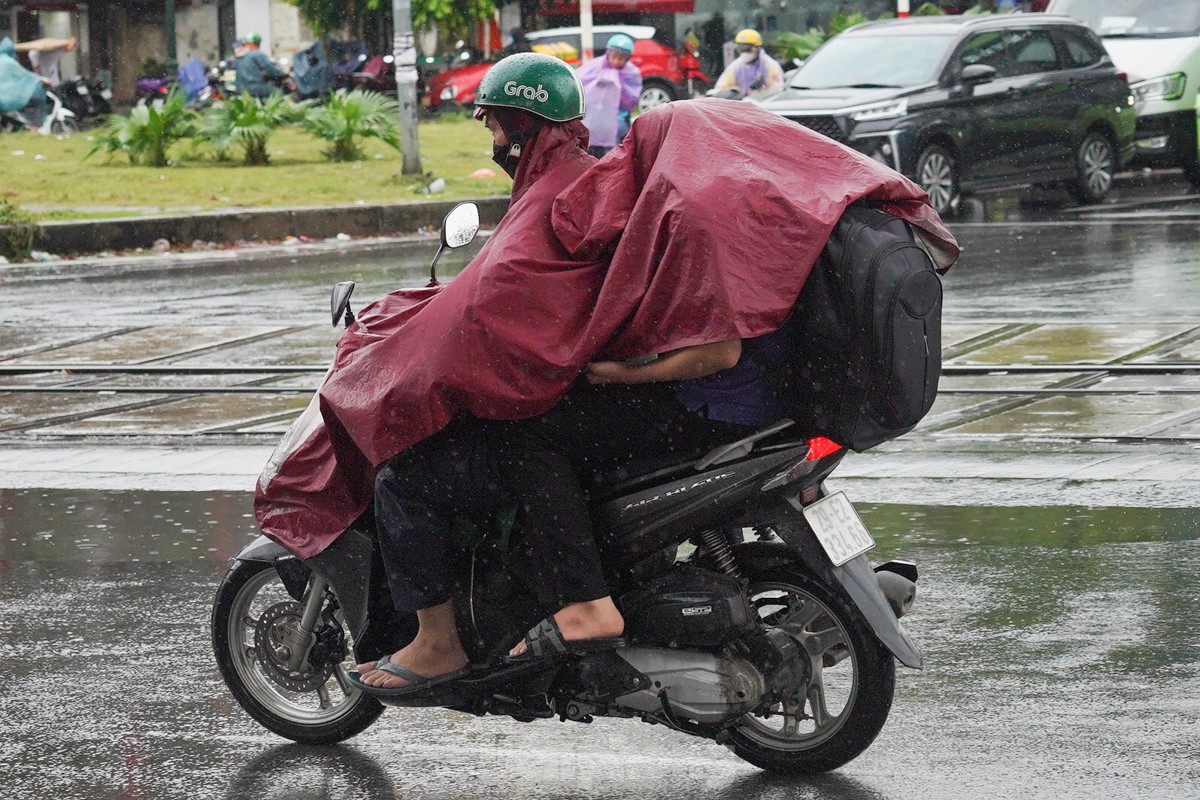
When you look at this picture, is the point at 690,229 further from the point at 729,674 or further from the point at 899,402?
the point at 729,674

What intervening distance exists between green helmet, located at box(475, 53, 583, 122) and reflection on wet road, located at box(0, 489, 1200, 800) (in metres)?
1.50

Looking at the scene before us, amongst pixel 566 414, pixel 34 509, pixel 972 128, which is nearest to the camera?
pixel 566 414

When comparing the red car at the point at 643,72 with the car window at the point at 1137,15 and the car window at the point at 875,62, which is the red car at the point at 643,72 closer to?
the car window at the point at 1137,15

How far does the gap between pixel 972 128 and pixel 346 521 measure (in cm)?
1369

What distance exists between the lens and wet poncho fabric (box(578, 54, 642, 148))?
1669 cm

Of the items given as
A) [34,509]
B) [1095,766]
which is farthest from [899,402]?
[34,509]

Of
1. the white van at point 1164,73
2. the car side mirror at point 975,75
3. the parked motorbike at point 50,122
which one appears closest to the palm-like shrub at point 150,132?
the parked motorbike at point 50,122

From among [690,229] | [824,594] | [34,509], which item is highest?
[690,229]

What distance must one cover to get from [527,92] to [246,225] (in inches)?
542

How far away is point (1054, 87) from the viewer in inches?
703

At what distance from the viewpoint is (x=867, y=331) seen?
3814 millimetres

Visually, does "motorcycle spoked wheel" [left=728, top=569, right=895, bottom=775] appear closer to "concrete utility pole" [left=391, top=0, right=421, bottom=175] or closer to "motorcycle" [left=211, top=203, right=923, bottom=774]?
"motorcycle" [left=211, top=203, right=923, bottom=774]

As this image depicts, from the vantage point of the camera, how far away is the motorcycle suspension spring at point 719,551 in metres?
4.14

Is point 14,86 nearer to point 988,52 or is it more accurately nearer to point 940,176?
point 988,52
